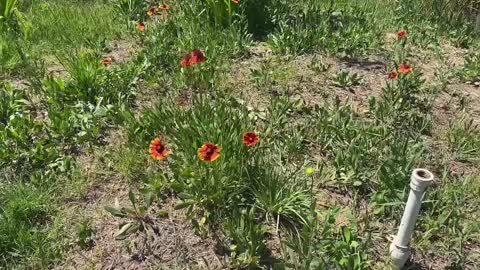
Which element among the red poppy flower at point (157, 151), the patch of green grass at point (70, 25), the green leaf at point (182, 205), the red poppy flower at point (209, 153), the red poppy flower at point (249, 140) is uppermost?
the red poppy flower at point (209, 153)

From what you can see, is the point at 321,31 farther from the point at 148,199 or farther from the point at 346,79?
the point at 148,199

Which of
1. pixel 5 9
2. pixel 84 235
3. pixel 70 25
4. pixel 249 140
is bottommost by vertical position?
pixel 84 235

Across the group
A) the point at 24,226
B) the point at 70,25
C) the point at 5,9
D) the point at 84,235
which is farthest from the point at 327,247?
the point at 5,9

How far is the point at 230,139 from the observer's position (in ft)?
8.70

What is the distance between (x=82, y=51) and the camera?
13.1 ft

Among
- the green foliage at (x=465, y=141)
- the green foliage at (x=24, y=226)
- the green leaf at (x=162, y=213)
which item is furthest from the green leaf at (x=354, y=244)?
the green foliage at (x=24, y=226)

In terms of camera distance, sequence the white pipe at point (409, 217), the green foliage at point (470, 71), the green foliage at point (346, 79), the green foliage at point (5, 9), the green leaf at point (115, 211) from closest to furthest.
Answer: the white pipe at point (409, 217)
the green leaf at point (115, 211)
the green foliage at point (346, 79)
the green foliage at point (470, 71)
the green foliage at point (5, 9)

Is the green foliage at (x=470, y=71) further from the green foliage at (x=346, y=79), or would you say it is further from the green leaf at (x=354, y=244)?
the green leaf at (x=354, y=244)

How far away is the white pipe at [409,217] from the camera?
2.02 m

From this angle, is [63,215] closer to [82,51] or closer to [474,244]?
[82,51]

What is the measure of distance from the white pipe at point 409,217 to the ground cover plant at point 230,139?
9 centimetres

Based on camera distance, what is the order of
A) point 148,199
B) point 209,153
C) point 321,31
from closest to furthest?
point 209,153
point 148,199
point 321,31

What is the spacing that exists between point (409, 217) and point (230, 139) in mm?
962

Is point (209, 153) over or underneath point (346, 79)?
over
